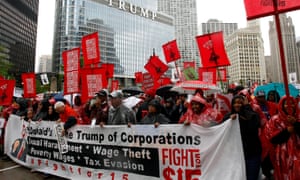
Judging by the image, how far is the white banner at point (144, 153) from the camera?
2906 millimetres

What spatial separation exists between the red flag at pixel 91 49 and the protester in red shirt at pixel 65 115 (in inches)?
81.3

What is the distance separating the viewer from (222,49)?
21.7ft

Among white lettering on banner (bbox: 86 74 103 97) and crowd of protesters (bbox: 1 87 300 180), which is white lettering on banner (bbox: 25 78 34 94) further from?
crowd of protesters (bbox: 1 87 300 180)

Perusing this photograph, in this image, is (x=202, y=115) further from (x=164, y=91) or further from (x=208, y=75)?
(x=208, y=75)

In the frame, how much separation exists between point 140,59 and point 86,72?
264 feet

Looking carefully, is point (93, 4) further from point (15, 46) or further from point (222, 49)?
point (222, 49)

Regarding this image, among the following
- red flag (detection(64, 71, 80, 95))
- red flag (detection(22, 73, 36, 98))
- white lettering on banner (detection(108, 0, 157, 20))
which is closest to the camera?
red flag (detection(64, 71, 80, 95))

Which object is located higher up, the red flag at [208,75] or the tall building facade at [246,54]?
the tall building facade at [246,54]

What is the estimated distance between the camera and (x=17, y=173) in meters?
4.93

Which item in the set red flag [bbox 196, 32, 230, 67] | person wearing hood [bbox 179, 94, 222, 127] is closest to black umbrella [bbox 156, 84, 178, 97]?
red flag [bbox 196, 32, 230, 67]

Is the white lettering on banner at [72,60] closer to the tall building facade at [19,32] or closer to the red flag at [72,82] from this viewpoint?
the red flag at [72,82]

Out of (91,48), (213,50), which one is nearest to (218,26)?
(213,50)

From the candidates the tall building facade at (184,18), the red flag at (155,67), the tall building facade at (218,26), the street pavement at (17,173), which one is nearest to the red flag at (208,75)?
the red flag at (155,67)

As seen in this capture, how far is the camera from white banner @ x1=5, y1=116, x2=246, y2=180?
2906 mm
